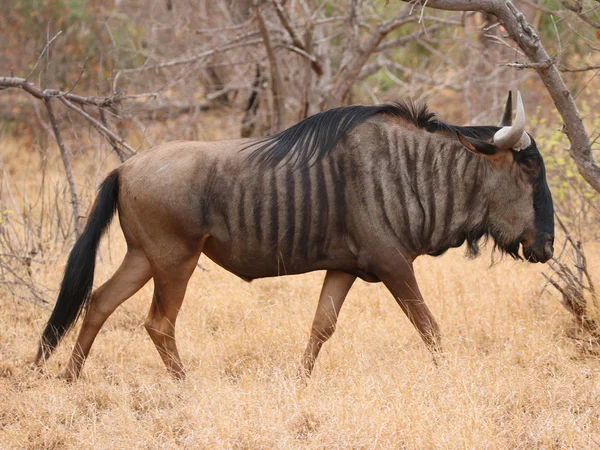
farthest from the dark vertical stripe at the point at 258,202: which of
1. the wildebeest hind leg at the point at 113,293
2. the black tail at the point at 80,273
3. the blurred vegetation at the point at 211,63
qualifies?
the blurred vegetation at the point at 211,63

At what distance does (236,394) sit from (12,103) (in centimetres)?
937

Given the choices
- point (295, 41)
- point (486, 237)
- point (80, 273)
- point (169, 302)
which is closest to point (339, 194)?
point (486, 237)

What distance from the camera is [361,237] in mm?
4301

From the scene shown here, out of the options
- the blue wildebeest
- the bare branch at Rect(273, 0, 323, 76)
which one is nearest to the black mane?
the blue wildebeest

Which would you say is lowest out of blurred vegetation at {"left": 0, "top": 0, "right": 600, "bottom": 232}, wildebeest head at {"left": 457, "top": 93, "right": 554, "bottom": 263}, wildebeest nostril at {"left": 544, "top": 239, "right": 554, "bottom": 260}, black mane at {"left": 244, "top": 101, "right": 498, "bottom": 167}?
blurred vegetation at {"left": 0, "top": 0, "right": 600, "bottom": 232}

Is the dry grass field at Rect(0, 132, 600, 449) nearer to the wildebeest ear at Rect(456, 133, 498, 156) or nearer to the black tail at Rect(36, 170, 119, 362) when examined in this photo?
the black tail at Rect(36, 170, 119, 362)

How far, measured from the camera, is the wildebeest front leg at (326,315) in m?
4.48

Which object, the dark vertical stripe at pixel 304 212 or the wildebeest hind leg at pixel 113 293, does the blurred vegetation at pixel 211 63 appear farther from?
the dark vertical stripe at pixel 304 212

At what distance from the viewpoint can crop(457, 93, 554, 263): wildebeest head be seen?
14.4ft

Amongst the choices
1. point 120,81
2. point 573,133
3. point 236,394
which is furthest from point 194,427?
point 120,81

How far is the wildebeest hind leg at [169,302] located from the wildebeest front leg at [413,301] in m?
1.10

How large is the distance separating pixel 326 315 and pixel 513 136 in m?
1.41

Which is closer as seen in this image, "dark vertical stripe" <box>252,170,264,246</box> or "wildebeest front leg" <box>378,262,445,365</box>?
"wildebeest front leg" <box>378,262,445,365</box>

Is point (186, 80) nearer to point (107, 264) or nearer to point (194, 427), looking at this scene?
point (107, 264)
